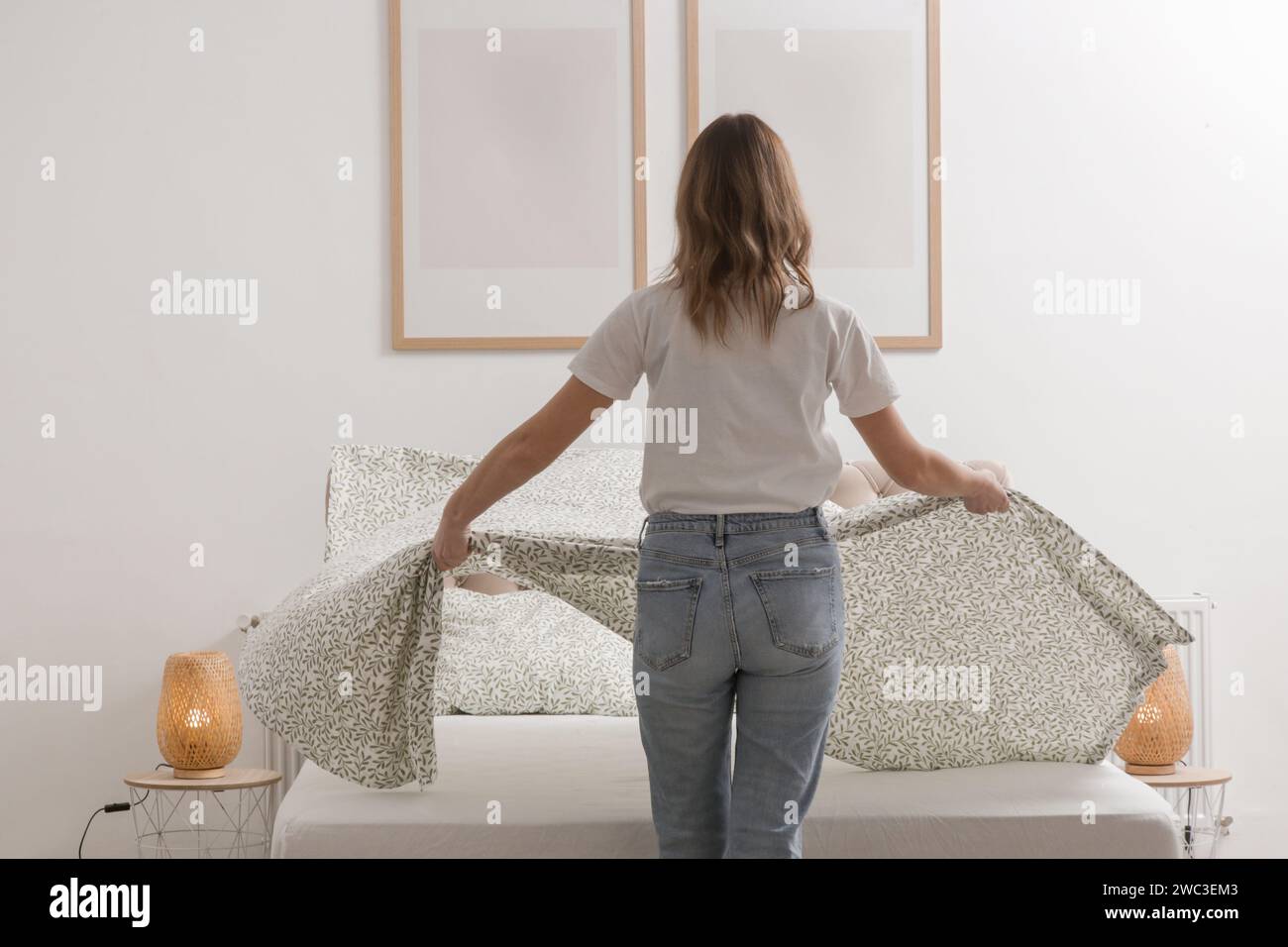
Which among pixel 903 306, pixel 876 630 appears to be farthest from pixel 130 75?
pixel 876 630

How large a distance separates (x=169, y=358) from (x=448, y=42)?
41.2 inches

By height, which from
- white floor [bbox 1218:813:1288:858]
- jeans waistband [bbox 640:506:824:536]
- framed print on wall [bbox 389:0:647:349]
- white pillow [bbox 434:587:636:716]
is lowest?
white floor [bbox 1218:813:1288:858]

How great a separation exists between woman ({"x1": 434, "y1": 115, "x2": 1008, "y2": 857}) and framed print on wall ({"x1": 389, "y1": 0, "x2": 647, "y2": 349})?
1.64 m

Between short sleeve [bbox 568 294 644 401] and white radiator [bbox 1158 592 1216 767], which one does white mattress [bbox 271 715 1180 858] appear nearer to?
short sleeve [bbox 568 294 644 401]

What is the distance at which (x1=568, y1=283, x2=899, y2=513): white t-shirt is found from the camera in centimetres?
A: 162

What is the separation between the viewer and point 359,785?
1995mm

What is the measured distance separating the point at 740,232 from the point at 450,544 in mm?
607

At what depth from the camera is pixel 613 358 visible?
1.68 m
